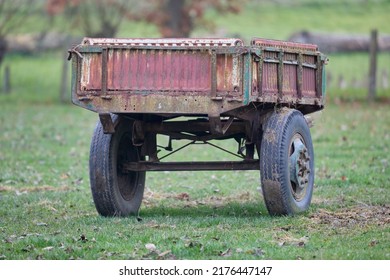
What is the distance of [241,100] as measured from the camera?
10.1 meters

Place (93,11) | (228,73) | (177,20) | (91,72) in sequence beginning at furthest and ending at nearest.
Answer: (93,11)
(177,20)
(91,72)
(228,73)

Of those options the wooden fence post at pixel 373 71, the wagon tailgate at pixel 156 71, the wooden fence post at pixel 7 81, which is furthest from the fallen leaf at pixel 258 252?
the wooden fence post at pixel 7 81

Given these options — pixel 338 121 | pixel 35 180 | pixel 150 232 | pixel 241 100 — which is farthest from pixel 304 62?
pixel 338 121

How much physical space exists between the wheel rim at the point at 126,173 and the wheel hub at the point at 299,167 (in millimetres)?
2013

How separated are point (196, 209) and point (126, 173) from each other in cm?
99

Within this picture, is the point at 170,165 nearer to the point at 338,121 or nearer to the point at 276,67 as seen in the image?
the point at 276,67

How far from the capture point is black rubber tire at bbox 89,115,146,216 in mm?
11062

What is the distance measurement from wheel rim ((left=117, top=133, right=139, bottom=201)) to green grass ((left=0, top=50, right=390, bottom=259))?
354 millimetres

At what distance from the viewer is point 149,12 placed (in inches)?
1427

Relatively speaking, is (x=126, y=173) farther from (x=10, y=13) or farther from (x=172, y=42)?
(x=10, y=13)

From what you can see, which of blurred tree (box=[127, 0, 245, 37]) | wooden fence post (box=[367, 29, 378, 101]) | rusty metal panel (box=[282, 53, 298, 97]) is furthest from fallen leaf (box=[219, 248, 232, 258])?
blurred tree (box=[127, 0, 245, 37])

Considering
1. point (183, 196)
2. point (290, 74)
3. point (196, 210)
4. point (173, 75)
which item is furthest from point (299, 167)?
Answer: point (183, 196)

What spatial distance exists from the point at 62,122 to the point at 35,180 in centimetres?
1015

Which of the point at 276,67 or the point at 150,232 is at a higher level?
the point at 276,67
